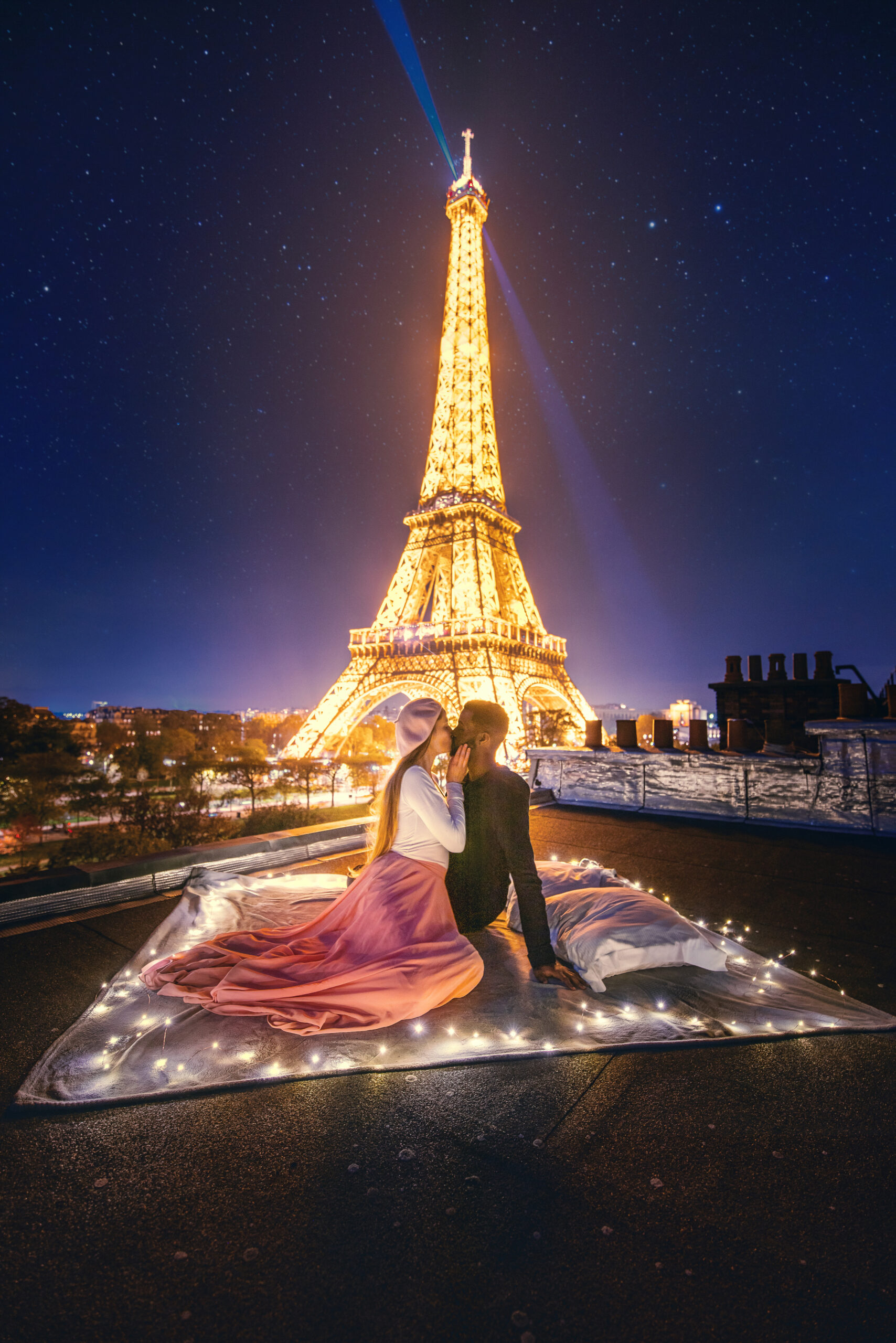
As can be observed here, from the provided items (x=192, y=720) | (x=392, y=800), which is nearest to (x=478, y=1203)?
(x=392, y=800)

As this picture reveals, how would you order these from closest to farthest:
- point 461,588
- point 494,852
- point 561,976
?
point 561,976, point 494,852, point 461,588

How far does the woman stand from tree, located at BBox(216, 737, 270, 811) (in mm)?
17440

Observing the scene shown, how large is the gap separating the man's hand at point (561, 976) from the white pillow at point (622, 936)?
0.05 m

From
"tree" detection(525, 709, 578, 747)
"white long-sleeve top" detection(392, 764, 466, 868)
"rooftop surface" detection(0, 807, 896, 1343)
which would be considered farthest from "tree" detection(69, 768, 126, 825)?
"rooftop surface" detection(0, 807, 896, 1343)

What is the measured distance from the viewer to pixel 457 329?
1065 inches

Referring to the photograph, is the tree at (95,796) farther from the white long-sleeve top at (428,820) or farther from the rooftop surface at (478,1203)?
the rooftop surface at (478,1203)

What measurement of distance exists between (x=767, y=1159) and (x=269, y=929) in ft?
8.71

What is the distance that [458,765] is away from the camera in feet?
10.3

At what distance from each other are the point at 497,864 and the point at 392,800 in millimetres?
900

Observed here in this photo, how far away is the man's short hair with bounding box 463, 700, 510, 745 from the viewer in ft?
10.8

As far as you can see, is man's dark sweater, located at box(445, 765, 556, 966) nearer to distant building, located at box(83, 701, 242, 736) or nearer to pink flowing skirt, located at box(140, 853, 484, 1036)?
pink flowing skirt, located at box(140, 853, 484, 1036)

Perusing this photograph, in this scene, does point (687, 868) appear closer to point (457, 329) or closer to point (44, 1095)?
point (44, 1095)

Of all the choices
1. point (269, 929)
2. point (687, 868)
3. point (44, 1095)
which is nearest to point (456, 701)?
point (687, 868)

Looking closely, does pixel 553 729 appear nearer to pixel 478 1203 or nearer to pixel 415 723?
pixel 415 723
